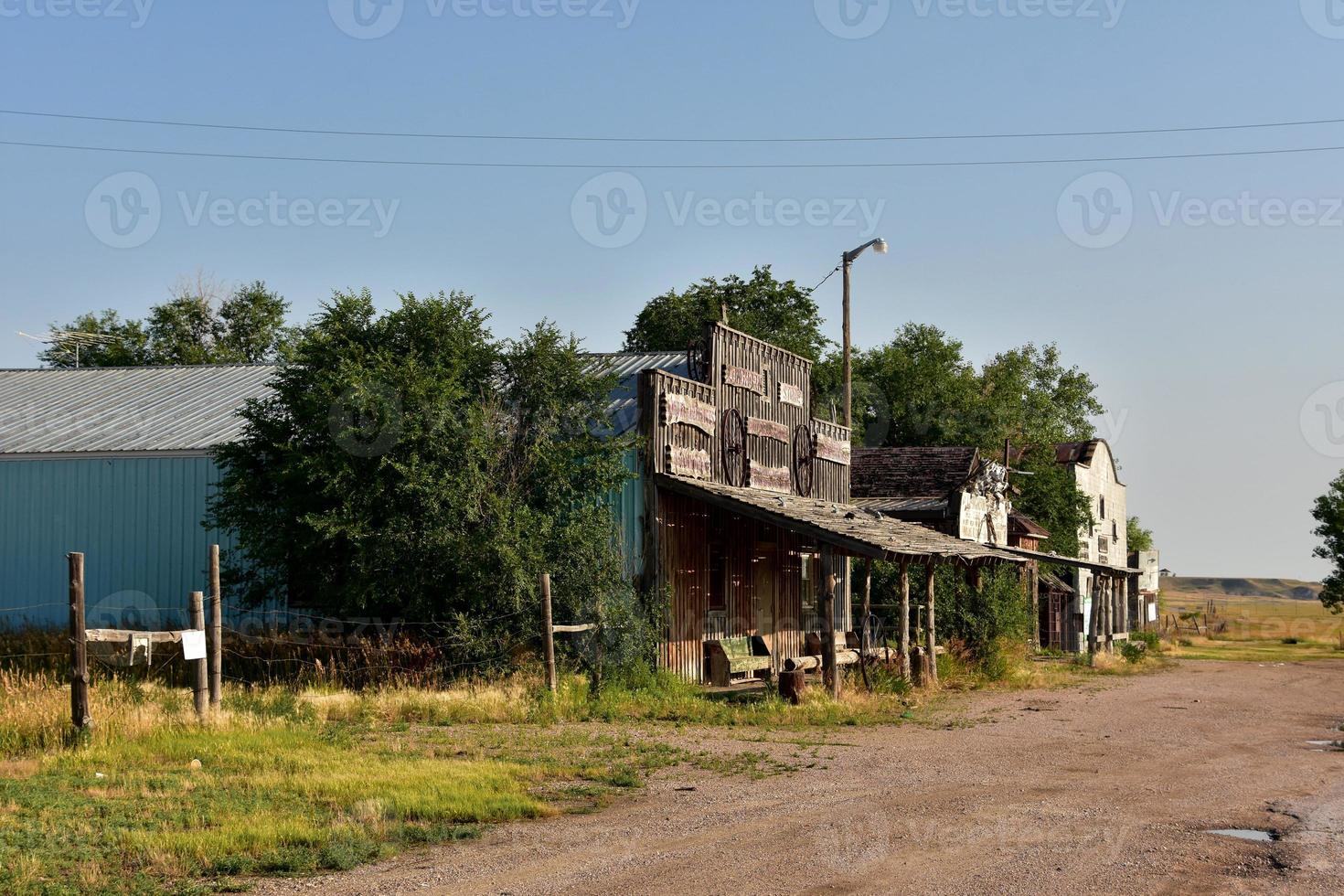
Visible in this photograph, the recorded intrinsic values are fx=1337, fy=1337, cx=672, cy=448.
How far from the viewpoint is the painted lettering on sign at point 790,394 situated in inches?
1057

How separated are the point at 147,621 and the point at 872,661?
1300cm

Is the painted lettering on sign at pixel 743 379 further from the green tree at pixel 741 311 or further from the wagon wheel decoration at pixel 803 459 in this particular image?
the green tree at pixel 741 311

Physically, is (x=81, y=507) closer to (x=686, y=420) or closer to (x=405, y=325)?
(x=405, y=325)

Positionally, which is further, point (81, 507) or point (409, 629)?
point (81, 507)

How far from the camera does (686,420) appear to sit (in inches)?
890

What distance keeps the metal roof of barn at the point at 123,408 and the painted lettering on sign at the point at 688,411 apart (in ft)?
25.9

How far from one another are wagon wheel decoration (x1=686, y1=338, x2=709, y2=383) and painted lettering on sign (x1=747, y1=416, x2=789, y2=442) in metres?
1.64

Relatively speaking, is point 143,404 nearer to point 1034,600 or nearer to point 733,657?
point 733,657

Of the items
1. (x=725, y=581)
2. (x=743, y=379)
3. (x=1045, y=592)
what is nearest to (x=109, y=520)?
(x=725, y=581)

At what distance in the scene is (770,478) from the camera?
85.4ft

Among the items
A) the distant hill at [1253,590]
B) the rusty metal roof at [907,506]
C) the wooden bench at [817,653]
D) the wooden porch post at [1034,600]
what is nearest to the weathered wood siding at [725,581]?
the wooden bench at [817,653]

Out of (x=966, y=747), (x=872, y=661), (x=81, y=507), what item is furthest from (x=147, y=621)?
(x=966, y=747)

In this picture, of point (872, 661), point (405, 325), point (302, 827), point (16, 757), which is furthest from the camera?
point (872, 661)

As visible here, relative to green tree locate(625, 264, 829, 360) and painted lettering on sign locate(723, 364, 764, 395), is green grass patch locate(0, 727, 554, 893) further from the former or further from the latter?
green tree locate(625, 264, 829, 360)
